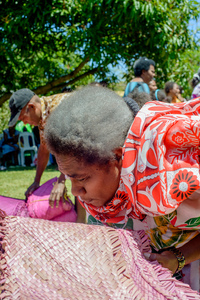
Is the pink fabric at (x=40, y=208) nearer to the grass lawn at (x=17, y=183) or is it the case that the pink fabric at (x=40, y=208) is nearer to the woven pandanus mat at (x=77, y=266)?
the woven pandanus mat at (x=77, y=266)

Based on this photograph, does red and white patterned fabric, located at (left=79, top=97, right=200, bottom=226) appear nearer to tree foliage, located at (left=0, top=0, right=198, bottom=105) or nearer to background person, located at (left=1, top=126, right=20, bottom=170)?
tree foliage, located at (left=0, top=0, right=198, bottom=105)

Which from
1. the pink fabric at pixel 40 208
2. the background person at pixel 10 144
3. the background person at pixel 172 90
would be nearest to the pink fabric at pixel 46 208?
the pink fabric at pixel 40 208

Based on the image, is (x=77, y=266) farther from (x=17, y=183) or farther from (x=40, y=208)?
(x=17, y=183)

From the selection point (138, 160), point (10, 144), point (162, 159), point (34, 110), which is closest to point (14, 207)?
point (34, 110)

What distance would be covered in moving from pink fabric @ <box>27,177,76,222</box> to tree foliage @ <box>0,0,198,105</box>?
4860mm

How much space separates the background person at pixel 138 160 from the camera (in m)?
1.21

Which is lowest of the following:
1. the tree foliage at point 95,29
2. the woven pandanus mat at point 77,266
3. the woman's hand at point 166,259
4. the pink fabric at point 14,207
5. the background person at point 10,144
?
the background person at point 10,144

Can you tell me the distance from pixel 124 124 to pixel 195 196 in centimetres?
43

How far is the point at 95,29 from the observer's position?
24.4 ft

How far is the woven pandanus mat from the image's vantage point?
1182 mm

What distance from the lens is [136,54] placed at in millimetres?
9180

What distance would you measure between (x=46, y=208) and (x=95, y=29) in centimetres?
543

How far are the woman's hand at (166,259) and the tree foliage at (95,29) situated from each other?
20.7 ft

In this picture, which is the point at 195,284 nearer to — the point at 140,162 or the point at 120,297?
the point at 120,297
